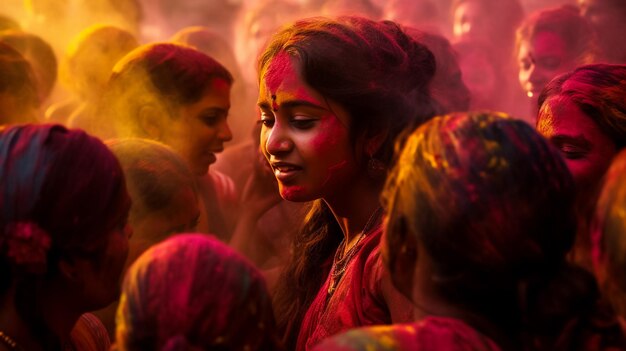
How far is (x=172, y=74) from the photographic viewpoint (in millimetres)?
4027

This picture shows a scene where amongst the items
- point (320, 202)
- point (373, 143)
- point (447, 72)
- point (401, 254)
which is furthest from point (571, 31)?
point (401, 254)

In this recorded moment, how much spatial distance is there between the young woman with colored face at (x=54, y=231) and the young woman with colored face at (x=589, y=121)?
1.62 meters

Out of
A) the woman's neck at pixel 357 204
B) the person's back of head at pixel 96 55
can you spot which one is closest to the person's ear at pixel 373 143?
the woman's neck at pixel 357 204

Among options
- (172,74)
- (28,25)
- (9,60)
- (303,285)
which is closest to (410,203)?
(303,285)

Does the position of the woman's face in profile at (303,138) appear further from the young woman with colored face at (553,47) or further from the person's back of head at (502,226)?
the young woman with colored face at (553,47)

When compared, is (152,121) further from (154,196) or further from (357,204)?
(357,204)

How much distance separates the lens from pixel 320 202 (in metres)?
3.19

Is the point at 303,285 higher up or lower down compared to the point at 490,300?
lower down

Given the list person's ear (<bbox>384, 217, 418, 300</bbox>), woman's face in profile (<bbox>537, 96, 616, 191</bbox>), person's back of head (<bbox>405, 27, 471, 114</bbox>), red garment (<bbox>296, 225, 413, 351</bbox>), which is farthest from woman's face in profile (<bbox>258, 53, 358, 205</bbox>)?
person's back of head (<bbox>405, 27, 471, 114</bbox>)

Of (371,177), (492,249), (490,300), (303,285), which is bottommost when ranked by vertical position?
(303,285)

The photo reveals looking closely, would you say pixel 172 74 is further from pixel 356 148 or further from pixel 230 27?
pixel 230 27

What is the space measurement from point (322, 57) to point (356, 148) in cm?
34

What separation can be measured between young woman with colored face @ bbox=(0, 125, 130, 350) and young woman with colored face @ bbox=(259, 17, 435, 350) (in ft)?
2.69

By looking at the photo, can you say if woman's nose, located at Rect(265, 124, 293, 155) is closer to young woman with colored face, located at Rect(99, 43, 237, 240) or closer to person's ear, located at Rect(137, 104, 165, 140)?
young woman with colored face, located at Rect(99, 43, 237, 240)
